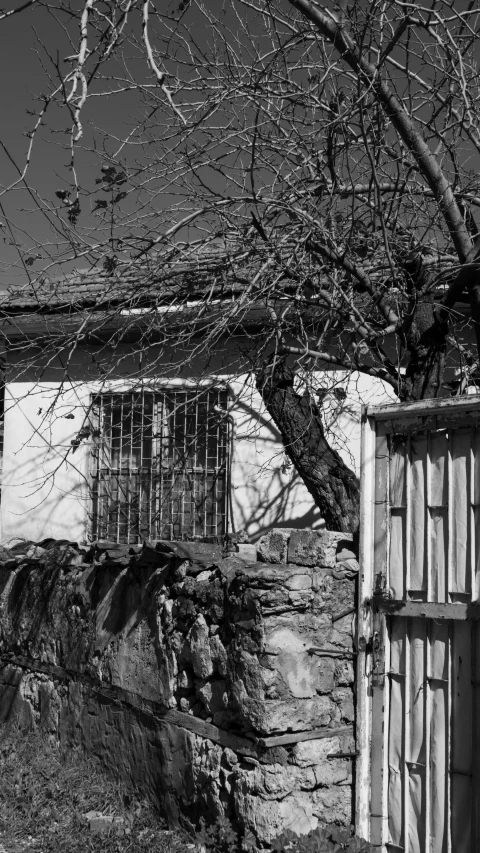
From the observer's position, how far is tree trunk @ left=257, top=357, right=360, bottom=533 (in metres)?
5.86

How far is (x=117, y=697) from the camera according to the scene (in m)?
5.45

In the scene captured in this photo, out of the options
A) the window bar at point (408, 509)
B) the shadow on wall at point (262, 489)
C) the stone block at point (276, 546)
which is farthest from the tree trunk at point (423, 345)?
the shadow on wall at point (262, 489)

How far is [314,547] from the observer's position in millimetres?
4215

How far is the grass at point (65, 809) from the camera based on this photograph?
14.8 feet

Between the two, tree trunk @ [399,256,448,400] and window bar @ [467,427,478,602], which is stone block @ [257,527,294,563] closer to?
window bar @ [467,427,478,602]

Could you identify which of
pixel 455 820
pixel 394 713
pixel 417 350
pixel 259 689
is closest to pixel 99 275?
pixel 417 350

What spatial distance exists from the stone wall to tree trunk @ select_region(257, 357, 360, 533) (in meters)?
0.98

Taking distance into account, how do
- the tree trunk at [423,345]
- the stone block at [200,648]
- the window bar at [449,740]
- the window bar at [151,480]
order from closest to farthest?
the window bar at [449,740]
the stone block at [200,648]
the tree trunk at [423,345]
the window bar at [151,480]

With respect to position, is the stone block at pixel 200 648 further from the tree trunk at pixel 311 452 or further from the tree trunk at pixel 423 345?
the tree trunk at pixel 423 345

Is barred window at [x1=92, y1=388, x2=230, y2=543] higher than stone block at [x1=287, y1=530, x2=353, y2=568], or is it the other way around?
barred window at [x1=92, y1=388, x2=230, y2=543]

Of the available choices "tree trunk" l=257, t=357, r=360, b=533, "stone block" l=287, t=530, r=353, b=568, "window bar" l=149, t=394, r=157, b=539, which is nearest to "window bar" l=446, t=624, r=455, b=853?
"stone block" l=287, t=530, r=353, b=568

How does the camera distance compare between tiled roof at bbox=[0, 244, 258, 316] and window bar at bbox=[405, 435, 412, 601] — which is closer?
window bar at bbox=[405, 435, 412, 601]

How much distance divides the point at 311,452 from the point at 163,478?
6.84ft

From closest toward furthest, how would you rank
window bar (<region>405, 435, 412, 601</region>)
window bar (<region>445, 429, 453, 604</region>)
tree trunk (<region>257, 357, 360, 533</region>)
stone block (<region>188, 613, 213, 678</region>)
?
window bar (<region>445, 429, 453, 604</region>), window bar (<region>405, 435, 412, 601</region>), stone block (<region>188, 613, 213, 678</region>), tree trunk (<region>257, 357, 360, 533</region>)
